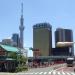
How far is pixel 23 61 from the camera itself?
76.6 m

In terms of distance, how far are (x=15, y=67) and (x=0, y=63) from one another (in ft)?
15.9

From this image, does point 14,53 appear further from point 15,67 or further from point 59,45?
point 59,45

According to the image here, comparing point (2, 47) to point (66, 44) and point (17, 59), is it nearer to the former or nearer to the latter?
point (17, 59)

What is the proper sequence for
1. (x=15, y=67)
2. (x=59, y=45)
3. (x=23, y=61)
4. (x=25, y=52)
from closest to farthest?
(x=59, y=45), (x=15, y=67), (x=23, y=61), (x=25, y=52)

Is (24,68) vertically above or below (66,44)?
below

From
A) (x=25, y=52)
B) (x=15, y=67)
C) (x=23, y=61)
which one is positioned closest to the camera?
(x=15, y=67)

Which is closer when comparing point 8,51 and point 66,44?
point 66,44

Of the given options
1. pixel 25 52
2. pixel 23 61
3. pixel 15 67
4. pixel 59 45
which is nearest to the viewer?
pixel 59 45

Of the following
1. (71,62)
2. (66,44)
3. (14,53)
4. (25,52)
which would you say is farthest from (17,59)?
(66,44)

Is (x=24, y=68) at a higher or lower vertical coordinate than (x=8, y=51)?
lower

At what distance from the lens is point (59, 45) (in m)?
14.2

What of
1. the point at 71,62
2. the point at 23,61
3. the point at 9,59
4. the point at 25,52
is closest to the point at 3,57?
the point at 9,59

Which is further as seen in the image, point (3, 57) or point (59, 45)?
point (3, 57)

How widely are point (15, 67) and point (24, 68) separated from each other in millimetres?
2333
